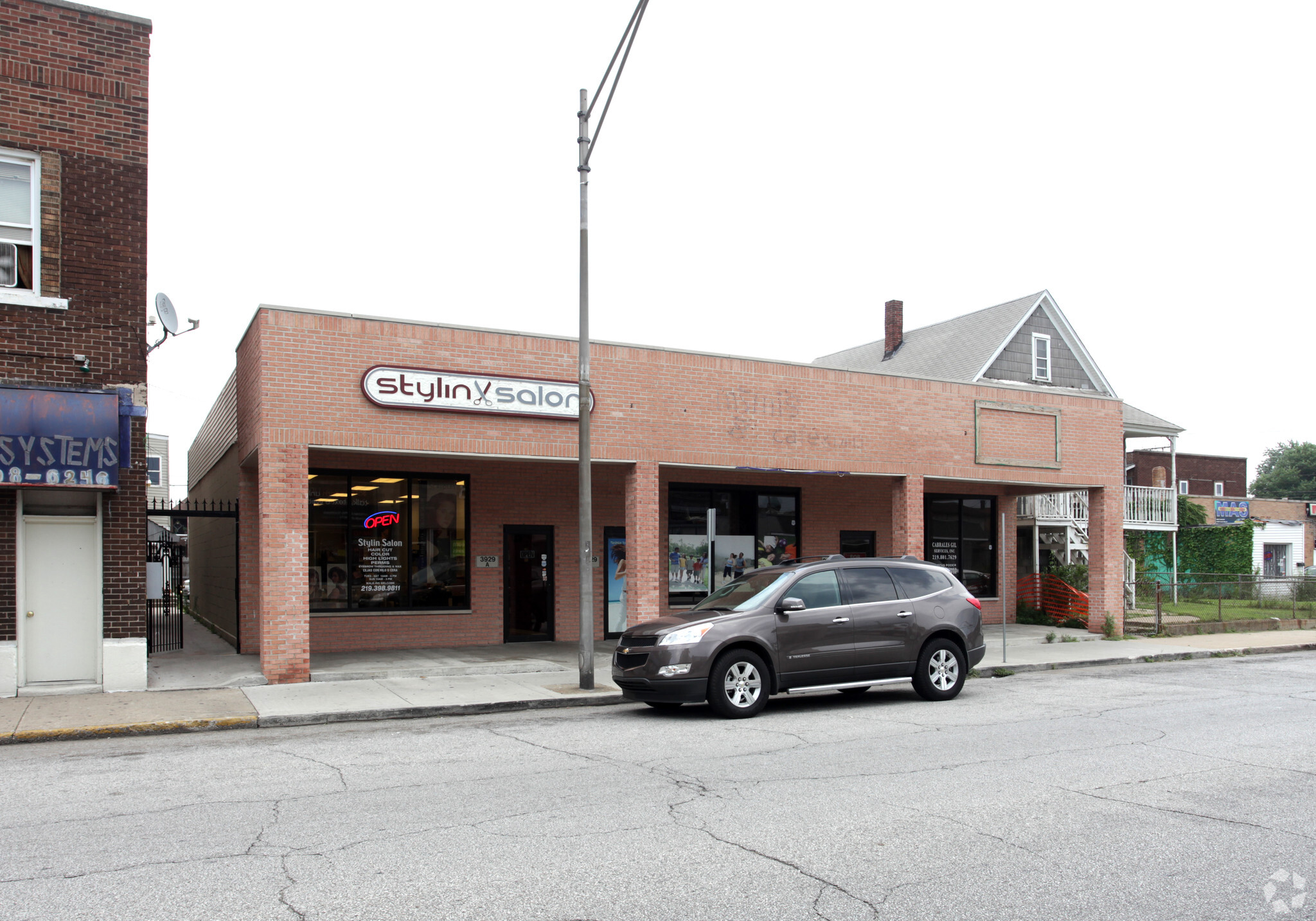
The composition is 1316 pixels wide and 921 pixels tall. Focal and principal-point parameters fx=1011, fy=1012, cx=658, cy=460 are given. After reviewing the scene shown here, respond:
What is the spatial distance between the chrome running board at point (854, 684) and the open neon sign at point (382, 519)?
339 inches

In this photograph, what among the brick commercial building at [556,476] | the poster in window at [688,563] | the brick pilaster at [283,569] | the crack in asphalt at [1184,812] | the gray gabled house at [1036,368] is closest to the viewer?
the crack in asphalt at [1184,812]

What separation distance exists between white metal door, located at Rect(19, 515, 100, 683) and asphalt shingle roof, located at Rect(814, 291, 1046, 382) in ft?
61.5

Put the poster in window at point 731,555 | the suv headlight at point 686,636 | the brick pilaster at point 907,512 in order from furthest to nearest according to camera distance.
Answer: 1. the poster in window at point 731,555
2. the brick pilaster at point 907,512
3. the suv headlight at point 686,636

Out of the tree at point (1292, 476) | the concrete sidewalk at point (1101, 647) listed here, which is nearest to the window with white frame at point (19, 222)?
the concrete sidewalk at point (1101, 647)

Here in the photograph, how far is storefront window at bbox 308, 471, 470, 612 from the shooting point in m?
17.1

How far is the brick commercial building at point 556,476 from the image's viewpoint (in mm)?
14031

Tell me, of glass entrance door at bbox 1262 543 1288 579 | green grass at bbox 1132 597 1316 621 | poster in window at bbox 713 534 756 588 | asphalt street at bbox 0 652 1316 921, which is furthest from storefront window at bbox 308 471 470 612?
glass entrance door at bbox 1262 543 1288 579

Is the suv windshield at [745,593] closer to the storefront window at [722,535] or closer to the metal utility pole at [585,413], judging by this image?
the metal utility pole at [585,413]

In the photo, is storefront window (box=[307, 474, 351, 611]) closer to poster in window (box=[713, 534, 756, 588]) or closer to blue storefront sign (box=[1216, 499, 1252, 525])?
poster in window (box=[713, 534, 756, 588])

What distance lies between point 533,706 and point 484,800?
5226 millimetres

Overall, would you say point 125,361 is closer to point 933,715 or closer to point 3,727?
point 3,727

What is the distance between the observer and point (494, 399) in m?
15.0

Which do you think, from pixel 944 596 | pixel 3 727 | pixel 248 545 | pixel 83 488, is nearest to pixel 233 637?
pixel 248 545

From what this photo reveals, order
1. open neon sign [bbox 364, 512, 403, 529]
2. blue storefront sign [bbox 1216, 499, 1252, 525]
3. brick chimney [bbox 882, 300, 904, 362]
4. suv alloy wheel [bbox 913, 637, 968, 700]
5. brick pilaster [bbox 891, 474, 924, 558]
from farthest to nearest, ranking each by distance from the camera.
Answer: blue storefront sign [bbox 1216, 499, 1252, 525], brick chimney [bbox 882, 300, 904, 362], brick pilaster [bbox 891, 474, 924, 558], open neon sign [bbox 364, 512, 403, 529], suv alloy wheel [bbox 913, 637, 968, 700]
